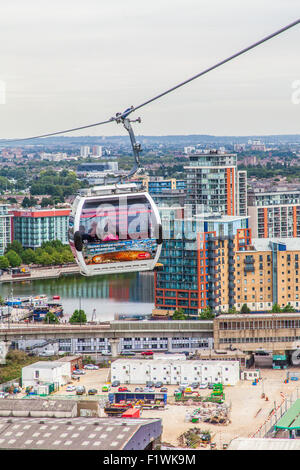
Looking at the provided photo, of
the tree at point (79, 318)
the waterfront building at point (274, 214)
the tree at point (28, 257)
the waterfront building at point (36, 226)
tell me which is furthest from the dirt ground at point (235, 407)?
the waterfront building at point (36, 226)

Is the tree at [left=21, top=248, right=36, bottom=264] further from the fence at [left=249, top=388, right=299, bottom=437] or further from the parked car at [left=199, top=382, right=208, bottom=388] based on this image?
the fence at [left=249, top=388, right=299, bottom=437]

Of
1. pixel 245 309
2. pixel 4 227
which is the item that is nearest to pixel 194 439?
pixel 245 309

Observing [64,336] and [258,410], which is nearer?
[258,410]

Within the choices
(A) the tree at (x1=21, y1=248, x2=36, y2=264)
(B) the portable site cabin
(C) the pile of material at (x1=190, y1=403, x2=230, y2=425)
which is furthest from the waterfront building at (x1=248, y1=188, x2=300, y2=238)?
(C) the pile of material at (x1=190, y1=403, x2=230, y2=425)

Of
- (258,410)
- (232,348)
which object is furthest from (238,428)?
(232,348)

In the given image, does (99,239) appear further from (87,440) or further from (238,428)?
(238,428)

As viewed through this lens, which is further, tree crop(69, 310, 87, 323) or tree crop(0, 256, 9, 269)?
tree crop(0, 256, 9, 269)
